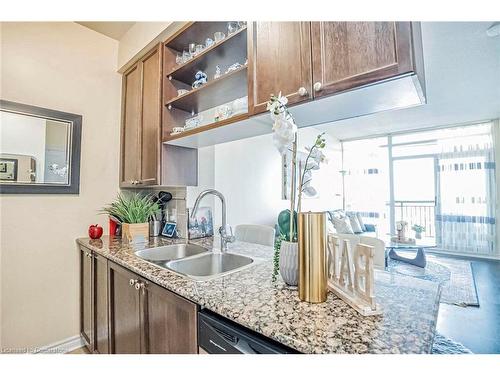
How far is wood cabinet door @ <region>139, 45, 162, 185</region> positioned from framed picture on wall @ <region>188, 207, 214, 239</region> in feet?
1.35

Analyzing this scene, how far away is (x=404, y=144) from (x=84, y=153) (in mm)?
5980

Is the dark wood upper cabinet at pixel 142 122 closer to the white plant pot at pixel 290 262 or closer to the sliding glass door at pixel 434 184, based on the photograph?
the white plant pot at pixel 290 262

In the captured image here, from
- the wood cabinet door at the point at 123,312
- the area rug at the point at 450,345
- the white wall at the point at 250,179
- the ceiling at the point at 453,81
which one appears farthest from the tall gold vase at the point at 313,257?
the area rug at the point at 450,345

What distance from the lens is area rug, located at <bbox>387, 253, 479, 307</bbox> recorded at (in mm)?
2721

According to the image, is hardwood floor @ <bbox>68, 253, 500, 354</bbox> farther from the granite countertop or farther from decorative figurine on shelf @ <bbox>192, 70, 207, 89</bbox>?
decorative figurine on shelf @ <bbox>192, 70, 207, 89</bbox>

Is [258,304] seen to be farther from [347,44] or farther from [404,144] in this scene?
[404,144]

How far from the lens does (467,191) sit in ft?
15.4

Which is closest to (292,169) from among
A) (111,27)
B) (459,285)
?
(111,27)

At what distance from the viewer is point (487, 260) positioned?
4371 millimetres

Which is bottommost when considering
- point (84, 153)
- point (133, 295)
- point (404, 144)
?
point (133, 295)

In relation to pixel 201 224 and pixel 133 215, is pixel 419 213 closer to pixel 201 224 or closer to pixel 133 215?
pixel 201 224

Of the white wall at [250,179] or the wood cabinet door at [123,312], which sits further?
the white wall at [250,179]

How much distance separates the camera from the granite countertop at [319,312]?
1.83 ft
